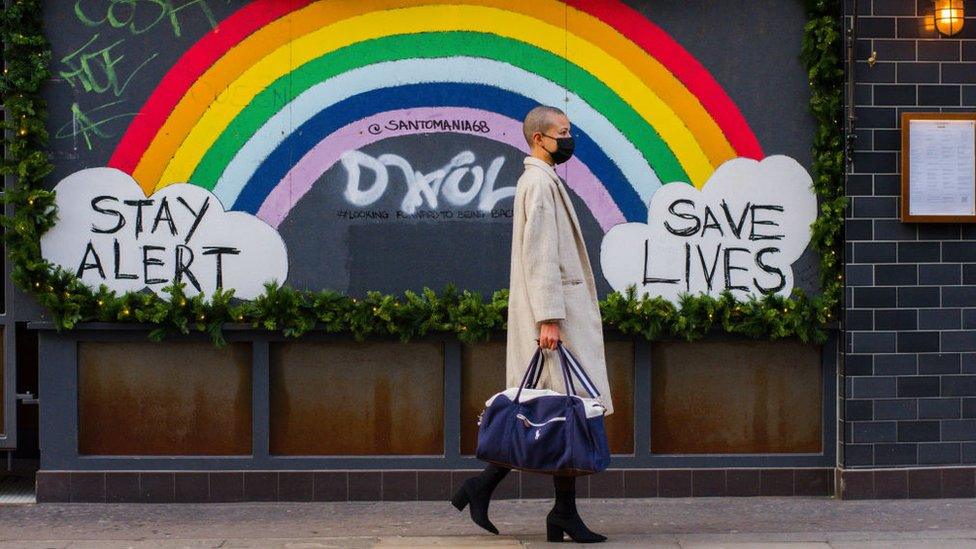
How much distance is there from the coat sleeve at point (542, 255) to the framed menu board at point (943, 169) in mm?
2514

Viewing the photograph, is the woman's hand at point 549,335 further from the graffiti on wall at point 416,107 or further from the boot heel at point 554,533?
the graffiti on wall at point 416,107

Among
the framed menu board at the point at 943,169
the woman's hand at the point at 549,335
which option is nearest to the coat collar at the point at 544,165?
the woman's hand at the point at 549,335

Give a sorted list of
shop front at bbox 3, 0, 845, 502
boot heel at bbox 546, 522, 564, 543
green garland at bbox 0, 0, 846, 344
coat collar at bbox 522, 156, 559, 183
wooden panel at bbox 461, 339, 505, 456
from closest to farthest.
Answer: coat collar at bbox 522, 156, 559, 183, boot heel at bbox 546, 522, 564, 543, green garland at bbox 0, 0, 846, 344, shop front at bbox 3, 0, 845, 502, wooden panel at bbox 461, 339, 505, 456

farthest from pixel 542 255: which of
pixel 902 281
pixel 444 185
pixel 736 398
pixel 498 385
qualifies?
pixel 902 281

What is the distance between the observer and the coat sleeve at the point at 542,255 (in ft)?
20.8

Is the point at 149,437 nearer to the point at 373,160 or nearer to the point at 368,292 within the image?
the point at 368,292

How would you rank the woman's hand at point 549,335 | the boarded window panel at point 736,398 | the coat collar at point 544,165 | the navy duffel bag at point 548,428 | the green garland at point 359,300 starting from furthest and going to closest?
the boarded window panel at point 736,398
the green garland at point 359,300
the coat collar at point 544,165
the woman's hand at point 549,335
the navy duffel bag at point 548,428

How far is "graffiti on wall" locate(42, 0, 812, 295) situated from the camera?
305 inches

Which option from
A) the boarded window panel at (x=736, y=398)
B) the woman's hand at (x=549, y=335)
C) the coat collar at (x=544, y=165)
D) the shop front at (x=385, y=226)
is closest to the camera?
the woman's hand at (x=549, y=335)

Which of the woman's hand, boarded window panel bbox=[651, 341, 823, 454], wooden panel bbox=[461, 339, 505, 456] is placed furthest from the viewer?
boarded window panel bbox=[651, 341, 823, 454]

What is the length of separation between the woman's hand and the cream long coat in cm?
5

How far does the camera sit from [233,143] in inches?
306

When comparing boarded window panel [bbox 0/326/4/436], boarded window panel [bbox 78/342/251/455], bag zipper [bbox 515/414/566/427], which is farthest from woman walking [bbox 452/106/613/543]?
boarded window panel [bbox 0/326/4/436]

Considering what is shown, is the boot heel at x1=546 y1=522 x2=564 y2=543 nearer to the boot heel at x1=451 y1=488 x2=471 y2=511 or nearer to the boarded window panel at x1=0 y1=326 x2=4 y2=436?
the boot heel at x1=451 y1=488 x2=471 y2=511
